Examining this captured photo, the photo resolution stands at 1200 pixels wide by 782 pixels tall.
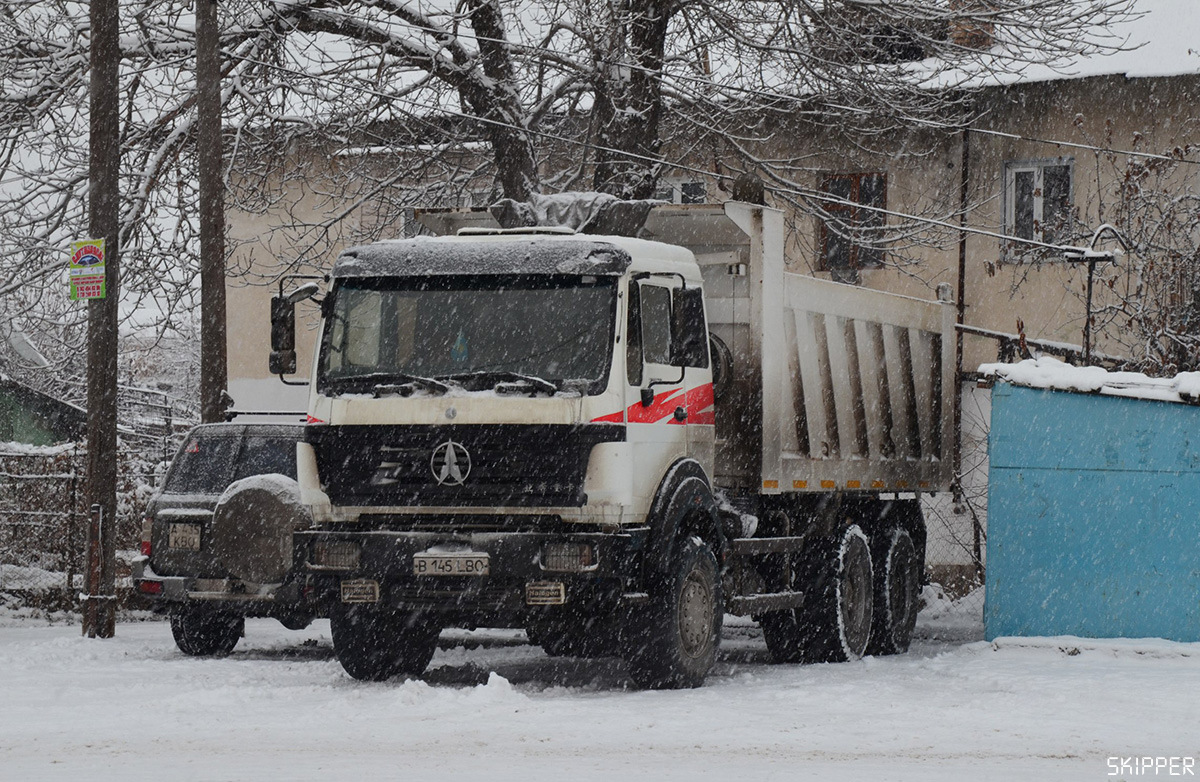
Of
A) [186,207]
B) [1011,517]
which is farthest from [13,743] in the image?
[186,207]

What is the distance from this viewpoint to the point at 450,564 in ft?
36.4

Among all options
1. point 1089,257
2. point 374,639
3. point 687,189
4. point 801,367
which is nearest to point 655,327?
point 801,367

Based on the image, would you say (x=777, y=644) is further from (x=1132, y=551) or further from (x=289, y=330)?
(x=289, y=330)

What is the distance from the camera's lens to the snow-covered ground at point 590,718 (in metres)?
8.54

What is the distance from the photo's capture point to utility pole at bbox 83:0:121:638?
619 inches

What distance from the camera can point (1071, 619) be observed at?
45.6 ft

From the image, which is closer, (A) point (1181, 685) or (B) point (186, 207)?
(A) point (1181, 685)

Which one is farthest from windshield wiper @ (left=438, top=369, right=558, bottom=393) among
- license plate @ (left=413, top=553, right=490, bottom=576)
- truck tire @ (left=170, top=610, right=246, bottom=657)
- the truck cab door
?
truck tire @ (left=170, top=610, right=246, bottom=657)

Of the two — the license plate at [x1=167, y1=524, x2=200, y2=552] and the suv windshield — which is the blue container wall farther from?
the license plate at [x1=167, y1=524, x2=200, y2=552]

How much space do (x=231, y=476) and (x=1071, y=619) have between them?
6.66 m

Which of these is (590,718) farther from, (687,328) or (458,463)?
(687,328)

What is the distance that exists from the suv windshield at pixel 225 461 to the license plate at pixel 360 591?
258 cm

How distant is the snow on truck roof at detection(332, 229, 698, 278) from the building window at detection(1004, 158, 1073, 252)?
1293 cm

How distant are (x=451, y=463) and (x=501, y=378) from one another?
0.62 meters
